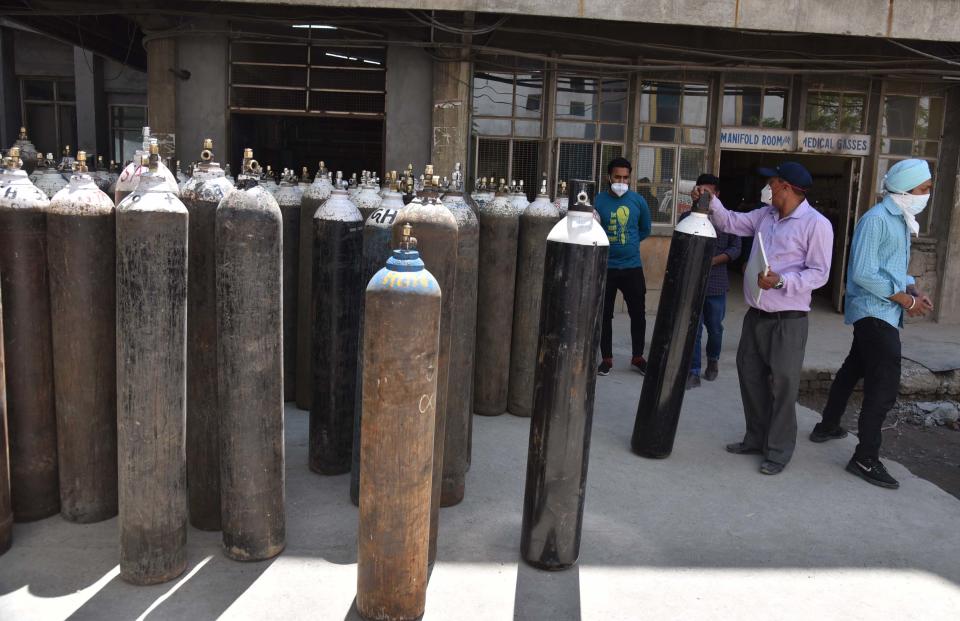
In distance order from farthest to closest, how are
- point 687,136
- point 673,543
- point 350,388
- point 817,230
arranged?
point 687,136, point 817,230, point 350,388, point 673,543

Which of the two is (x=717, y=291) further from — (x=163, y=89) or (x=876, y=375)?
(x=163, y=89)

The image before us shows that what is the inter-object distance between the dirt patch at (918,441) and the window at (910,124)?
3953mm

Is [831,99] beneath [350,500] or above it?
above

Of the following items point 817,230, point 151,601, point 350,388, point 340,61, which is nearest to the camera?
point 151,601

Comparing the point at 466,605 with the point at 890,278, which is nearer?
the point at 466,605

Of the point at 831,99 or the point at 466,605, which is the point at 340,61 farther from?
the point at 466,605

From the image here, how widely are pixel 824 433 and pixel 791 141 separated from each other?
5.42m

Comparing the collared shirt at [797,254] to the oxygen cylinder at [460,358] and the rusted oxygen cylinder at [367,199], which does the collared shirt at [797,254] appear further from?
the rusted oxygen cylinder at [367,199]

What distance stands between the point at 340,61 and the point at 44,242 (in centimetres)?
600

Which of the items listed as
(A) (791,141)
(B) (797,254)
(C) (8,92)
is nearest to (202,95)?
(B) (797,254)

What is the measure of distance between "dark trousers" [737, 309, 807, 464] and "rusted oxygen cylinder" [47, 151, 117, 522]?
3.48m

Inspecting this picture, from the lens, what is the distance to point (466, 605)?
9.29 feet

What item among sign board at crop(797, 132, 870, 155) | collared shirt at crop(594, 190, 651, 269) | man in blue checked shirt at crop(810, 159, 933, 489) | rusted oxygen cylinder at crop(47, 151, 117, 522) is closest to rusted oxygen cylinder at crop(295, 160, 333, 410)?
rusted oxygen cylinder at crop(47, 151, 117, 522)

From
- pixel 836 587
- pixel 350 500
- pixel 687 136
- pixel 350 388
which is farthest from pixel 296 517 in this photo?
pixel 687 136
